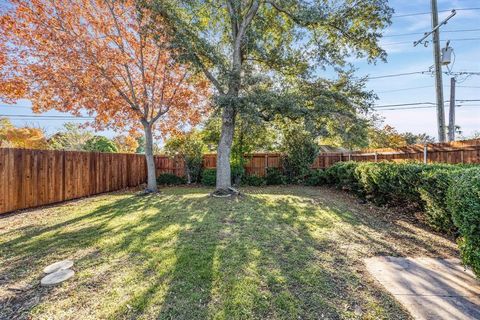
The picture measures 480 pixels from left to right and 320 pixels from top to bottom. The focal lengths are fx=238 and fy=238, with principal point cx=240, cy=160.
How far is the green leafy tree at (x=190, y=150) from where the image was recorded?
12.1 m

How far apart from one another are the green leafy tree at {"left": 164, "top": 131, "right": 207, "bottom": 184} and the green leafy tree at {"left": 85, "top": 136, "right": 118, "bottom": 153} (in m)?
7.94

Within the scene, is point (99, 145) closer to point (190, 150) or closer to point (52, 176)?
point (190, 150)

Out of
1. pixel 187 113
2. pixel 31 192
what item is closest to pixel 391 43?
pixel 187 113

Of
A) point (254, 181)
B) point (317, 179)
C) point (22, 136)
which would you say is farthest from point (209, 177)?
point (22, 136)

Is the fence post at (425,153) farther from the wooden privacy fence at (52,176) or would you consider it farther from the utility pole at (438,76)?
the wooden privacy fence at (52,176)

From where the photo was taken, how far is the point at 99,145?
58.3 feet

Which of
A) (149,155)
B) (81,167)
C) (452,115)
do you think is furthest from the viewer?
(452,115)

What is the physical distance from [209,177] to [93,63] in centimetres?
660

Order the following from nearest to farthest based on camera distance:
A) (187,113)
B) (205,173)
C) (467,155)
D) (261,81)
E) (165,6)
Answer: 1. (467,155)
2. (165,6)
3. (261,81)
4. (187,113)
5. (205,173)

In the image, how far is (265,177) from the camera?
1206cm

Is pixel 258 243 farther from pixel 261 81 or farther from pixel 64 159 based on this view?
pixel 64 159

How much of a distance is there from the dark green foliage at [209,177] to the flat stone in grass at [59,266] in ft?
28.0

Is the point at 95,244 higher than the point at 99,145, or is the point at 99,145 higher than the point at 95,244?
the point at 99,145

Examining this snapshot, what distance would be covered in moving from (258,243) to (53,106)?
29.6ft
